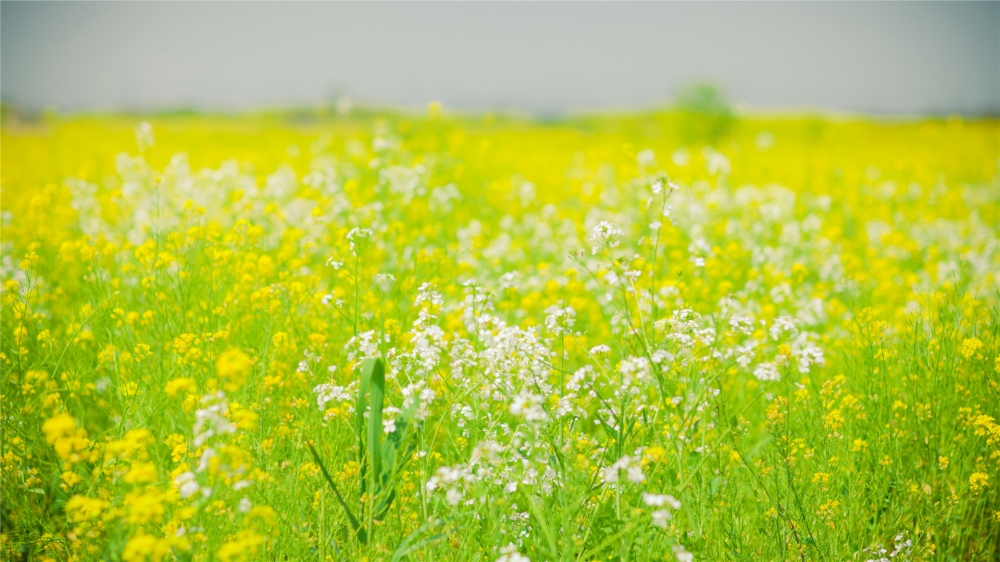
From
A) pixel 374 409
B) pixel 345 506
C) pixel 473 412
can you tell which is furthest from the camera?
pixel 473 412

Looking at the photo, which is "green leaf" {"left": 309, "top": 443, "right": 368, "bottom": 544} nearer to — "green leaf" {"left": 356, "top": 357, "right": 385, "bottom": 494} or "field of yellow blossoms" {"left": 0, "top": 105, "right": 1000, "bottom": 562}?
"field of yellow blossoms" {"left": 0, "top": 105, "right": 1000, "bottom": 562}

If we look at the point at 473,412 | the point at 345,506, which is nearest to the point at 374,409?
the point at 345,506

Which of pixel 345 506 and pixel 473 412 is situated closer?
pixel 345 506

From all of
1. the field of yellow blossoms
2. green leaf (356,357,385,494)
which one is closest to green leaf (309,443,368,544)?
the field of yellow blossoms

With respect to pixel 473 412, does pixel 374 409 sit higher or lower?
higher

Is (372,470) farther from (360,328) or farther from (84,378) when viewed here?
(84,378)

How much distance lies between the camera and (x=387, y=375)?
264cm

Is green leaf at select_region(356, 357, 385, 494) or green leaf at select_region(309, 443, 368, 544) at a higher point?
green leaf at select_region(356, 357, 385, 494)

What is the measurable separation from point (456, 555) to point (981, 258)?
676cm

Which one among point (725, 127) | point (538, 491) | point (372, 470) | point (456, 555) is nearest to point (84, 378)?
point (372, 470)

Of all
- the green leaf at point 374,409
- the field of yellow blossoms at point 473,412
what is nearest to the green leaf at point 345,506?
the field of yellow blossoms at point 473,412

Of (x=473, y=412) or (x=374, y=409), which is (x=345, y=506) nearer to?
(x=374, y=409)

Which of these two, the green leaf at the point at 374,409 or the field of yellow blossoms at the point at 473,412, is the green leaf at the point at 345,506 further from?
the green leaf at the point at 374,409

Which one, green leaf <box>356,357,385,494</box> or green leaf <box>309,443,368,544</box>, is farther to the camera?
green leaf <box>356,357,385,494</box>
